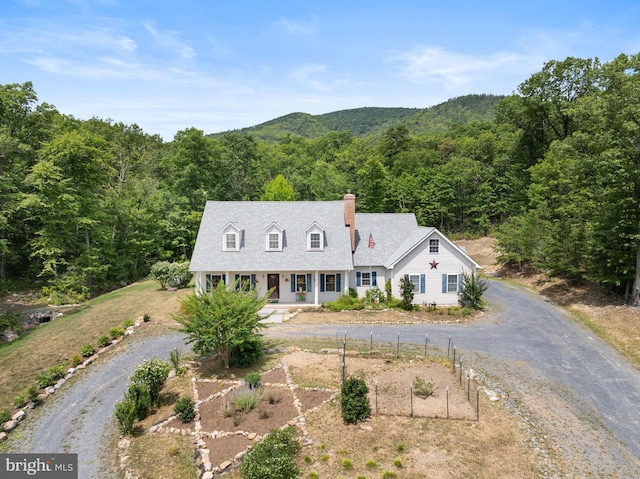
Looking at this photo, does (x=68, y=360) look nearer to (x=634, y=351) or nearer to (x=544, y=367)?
(x=544, y=367)

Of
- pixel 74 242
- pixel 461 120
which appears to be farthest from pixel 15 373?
pixel 461 120

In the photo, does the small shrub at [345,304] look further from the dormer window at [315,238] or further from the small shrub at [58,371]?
the small shrub at [58,371]

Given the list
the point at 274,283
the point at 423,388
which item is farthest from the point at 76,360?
the point at 423,388

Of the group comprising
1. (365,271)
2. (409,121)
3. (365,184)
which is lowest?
(365,271)

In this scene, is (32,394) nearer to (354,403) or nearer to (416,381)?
(354,403)
